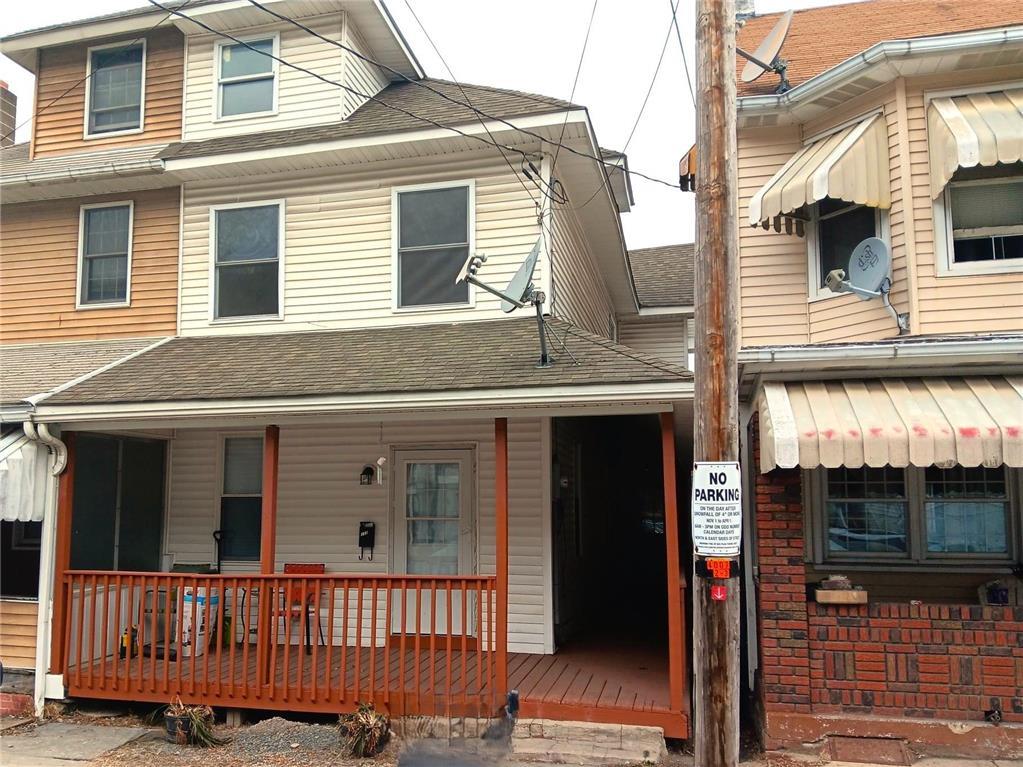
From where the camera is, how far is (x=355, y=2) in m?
9.52

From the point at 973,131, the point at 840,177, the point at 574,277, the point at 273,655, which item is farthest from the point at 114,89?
the point at 973,131

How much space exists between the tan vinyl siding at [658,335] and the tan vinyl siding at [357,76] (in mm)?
7161

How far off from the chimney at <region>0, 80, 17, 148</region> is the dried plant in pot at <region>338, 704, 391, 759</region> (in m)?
11.3

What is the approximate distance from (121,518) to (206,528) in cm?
95

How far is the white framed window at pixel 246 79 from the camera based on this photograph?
32.2 feet

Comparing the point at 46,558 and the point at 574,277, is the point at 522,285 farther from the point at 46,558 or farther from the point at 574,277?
the point at 46,558

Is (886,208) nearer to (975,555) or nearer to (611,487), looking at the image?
(975,555)

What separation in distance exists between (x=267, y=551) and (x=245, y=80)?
6187 millimetres

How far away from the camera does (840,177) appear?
6664 millimetres

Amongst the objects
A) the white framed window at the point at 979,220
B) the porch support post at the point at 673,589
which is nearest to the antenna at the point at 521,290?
the porch support post at the point at 673,589

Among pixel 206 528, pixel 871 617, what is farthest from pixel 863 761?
pixel 206 528

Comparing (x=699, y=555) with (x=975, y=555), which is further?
(x=975, y=555)

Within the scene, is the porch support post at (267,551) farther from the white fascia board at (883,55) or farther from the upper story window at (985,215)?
the upper story window at (985,215)

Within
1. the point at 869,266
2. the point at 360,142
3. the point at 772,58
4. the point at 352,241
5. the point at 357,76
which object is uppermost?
the point at 357,76
